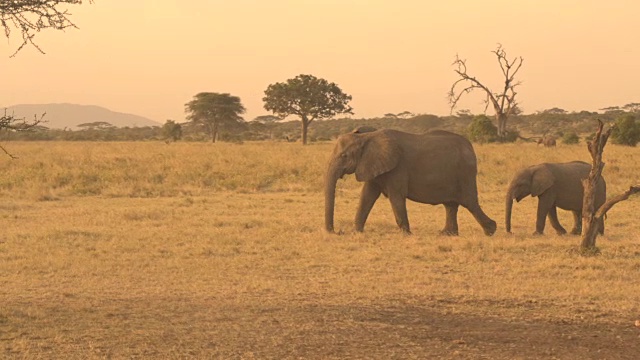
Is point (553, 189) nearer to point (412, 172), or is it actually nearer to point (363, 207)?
point (412, 172)

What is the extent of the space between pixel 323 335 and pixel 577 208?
27.6ft

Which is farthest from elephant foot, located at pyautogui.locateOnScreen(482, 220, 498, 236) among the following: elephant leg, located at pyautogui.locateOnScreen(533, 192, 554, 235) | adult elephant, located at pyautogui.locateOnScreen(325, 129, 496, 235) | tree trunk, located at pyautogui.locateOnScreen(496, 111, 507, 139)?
tree trunk, located at pyautogui.locateOnScreen(496, 111, 507, 139)

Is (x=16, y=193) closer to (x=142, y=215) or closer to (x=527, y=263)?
(x=142, y=215)

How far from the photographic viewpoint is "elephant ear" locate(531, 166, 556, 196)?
1369 centimetres

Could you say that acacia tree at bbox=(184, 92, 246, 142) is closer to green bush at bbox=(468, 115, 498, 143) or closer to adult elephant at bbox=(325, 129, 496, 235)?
green bush at bbox=(468, 115, 498, 143)

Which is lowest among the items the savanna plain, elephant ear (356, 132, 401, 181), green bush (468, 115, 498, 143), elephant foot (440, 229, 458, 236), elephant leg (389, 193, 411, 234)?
the savanna plain

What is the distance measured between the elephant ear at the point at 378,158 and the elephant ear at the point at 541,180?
252cm

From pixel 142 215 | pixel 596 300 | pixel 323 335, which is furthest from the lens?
pixel 142 215

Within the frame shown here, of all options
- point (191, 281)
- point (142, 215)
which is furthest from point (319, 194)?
point (191, 281)

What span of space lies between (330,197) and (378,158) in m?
1.14

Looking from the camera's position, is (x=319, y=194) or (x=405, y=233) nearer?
(x=405, y=233)

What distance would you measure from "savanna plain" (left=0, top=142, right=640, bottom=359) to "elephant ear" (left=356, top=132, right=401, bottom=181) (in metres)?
1.12

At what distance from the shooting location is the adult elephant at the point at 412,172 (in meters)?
13.7

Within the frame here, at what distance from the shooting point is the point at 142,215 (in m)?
16.3
